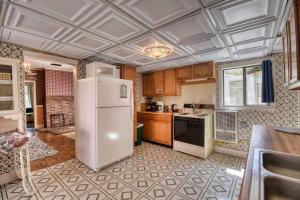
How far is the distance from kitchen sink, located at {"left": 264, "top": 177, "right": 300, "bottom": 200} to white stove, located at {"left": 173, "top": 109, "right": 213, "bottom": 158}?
8.08ft

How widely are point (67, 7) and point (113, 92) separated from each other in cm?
167

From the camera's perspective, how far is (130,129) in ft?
11.0

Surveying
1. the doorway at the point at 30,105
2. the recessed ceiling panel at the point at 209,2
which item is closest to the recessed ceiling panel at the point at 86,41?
the recessed ceiling panel at the point at 209,2

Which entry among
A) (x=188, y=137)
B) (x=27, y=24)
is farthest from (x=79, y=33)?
(x=188, y=137)

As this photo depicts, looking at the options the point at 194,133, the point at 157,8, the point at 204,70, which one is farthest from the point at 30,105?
the point at 157,8

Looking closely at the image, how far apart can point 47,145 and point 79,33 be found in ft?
12.0

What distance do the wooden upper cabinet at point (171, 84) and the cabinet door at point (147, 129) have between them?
3.37 ft

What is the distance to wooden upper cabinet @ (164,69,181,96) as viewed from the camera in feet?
14.1

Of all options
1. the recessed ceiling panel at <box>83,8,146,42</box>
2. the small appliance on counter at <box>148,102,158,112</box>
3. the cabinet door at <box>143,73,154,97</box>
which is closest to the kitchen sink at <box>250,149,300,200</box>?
the recessed ceiling panel at <box>83,8,146,42</box>

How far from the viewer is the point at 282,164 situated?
48.9 inches

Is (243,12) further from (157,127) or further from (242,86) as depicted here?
(157,127)

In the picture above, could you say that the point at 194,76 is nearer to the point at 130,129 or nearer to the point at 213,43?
the point at 213,43

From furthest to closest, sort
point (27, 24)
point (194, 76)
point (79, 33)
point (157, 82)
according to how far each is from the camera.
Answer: point (157, 82)
point (194, 76)
point (79, 33)
point (27, 24)

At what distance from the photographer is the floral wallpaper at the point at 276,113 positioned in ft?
9.53
